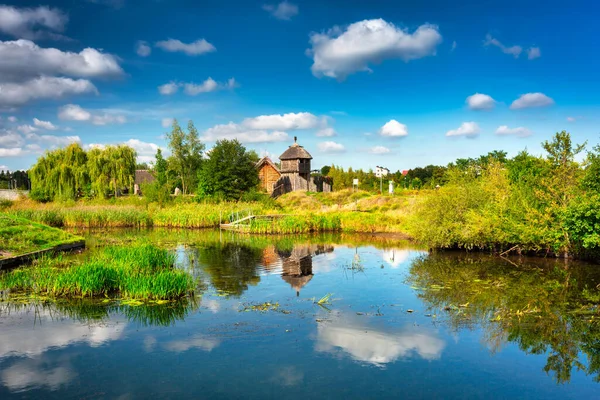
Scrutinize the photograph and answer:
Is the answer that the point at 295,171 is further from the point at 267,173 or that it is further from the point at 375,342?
the point at 375,342

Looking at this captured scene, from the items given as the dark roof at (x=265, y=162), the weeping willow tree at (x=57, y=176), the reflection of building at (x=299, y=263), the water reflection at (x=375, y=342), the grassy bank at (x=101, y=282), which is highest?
the dark roof at (x=265, y=162)

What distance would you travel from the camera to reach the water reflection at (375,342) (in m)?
10.4

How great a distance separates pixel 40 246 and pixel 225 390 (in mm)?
18859

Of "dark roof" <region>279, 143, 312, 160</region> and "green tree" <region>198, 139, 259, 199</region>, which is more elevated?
"dark roof" <region>279, 143, 312, 160</region>

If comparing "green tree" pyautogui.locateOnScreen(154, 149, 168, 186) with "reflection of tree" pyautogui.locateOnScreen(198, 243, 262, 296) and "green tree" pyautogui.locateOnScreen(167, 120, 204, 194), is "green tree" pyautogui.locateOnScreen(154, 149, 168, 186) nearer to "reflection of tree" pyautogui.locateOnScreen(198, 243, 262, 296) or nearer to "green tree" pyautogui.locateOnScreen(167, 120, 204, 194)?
"green tree" pyautogui.locateOnScreen(167, 120, 204, 194)

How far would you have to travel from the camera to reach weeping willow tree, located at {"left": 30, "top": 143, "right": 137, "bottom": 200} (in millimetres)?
51344

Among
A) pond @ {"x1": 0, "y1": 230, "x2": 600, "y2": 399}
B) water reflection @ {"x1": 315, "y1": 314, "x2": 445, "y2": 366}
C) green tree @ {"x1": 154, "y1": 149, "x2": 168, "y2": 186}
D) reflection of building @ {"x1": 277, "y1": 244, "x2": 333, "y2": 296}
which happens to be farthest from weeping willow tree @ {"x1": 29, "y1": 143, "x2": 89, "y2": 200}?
water reflection @ {"x1": 315, "y1": 314, "x2": 445, "y2": 366}

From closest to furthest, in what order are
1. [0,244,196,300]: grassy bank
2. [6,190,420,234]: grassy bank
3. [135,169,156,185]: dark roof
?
1. [0,244,196,300]: grassy bank
2. [6,190,420,234]: grassy bank
3. [135,169,156,185]: dark roof

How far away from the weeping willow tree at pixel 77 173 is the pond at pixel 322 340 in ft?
128

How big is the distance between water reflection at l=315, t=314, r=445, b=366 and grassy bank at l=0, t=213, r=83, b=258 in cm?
1596

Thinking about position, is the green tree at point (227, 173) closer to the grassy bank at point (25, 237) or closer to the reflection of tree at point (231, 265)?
the reflection of tree at point (231, 265)

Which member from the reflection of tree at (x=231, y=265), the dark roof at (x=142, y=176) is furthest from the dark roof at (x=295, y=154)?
the dark roof at (x=142, y=176)

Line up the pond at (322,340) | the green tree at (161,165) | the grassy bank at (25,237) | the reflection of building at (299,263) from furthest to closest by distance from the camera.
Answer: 1. the green tree at (161,165)
2. the grassy bank at (25,237)
3. the reflection of building at (299,263)
4. the pond at (322,340)

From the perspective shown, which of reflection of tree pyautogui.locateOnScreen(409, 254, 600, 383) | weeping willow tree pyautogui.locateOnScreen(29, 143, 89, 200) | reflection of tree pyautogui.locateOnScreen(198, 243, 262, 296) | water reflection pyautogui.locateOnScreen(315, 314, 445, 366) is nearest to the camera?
water reflection pyautogui.locateOnScreen(315, 314, 445, 366)
